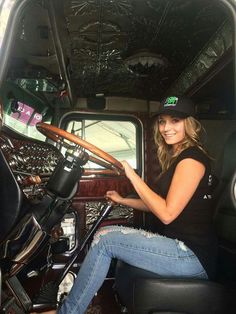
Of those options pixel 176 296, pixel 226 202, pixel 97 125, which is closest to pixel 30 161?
pixel 176 296

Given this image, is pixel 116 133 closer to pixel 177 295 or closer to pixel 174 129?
pixel 174 129

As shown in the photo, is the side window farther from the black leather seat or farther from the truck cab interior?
the black leather seat

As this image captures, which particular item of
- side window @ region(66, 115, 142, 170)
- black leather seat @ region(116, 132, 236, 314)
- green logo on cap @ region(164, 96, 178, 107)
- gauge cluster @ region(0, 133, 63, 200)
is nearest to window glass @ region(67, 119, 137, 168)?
side window @ region(66, 115, 142, 170)

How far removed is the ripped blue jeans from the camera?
1.41 metres

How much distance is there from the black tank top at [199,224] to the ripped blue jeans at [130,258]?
4cm

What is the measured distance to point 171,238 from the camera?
4.92ft

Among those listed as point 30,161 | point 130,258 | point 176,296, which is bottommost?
point 176,296

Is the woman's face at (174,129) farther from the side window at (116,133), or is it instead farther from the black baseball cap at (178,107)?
the side window at (116,133)

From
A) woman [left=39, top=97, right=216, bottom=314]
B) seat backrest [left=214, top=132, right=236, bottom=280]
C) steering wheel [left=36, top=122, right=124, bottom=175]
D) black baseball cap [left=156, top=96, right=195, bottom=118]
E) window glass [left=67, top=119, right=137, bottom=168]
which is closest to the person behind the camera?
steering wheel [left=36, top=122, right=124, bottom=175]

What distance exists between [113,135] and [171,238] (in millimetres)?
1707

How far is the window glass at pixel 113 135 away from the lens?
9.61 feet


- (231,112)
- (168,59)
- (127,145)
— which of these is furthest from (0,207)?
(231,112)

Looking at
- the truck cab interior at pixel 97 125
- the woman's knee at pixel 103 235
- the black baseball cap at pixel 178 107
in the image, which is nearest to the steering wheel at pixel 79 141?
the truck cab interior at pixel 97 125

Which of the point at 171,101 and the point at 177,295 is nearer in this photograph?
the point at 177,295
